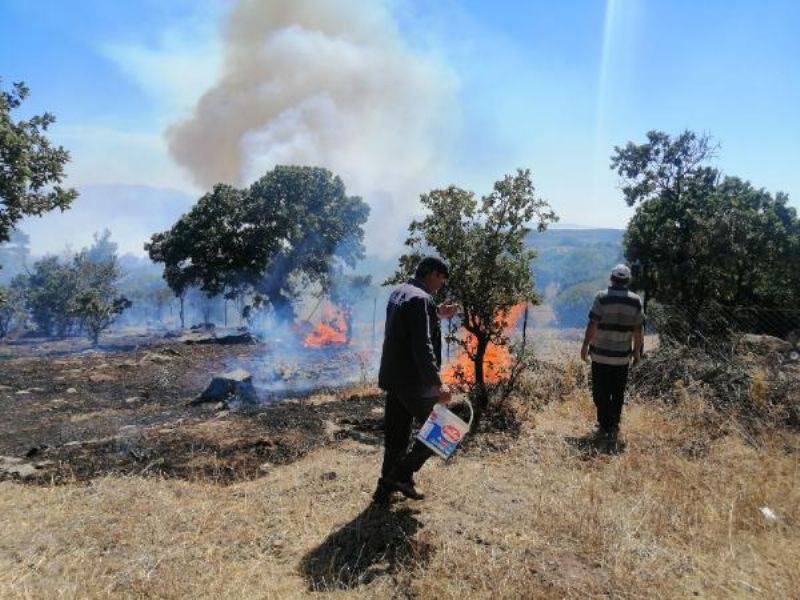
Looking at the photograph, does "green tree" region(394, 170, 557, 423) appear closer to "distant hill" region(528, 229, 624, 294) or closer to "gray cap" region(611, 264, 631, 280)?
"gray cap" region(611, 264, 631, 280)

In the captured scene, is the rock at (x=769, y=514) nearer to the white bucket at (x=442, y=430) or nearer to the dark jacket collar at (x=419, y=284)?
the white bucket at (x=442, y=430)

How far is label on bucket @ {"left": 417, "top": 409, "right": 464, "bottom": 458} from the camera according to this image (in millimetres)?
3729

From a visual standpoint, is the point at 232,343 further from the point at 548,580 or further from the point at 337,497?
the point at 548,580

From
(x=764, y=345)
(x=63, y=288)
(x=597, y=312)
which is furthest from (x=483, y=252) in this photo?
(x=63, y=288)

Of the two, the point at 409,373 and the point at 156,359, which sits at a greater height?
the point at 409,373

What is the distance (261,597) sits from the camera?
313 centimetres

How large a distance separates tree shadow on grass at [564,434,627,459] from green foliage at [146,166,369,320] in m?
19.8

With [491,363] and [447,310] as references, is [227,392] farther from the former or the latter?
[447,310]

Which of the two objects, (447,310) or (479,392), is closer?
(447,310)

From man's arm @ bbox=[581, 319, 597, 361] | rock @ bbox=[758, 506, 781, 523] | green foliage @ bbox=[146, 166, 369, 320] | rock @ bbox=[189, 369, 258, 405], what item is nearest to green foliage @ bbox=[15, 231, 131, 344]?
green foliage @ bbox=[146, 166, 369, 320]

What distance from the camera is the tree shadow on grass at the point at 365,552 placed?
11.0ft

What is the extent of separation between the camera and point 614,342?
5938 millimetres

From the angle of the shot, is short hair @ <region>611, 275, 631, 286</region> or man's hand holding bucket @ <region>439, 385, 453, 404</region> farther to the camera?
short hair @ <region>611, 275, 631, 286</region>

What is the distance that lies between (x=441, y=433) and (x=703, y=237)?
15847mm
